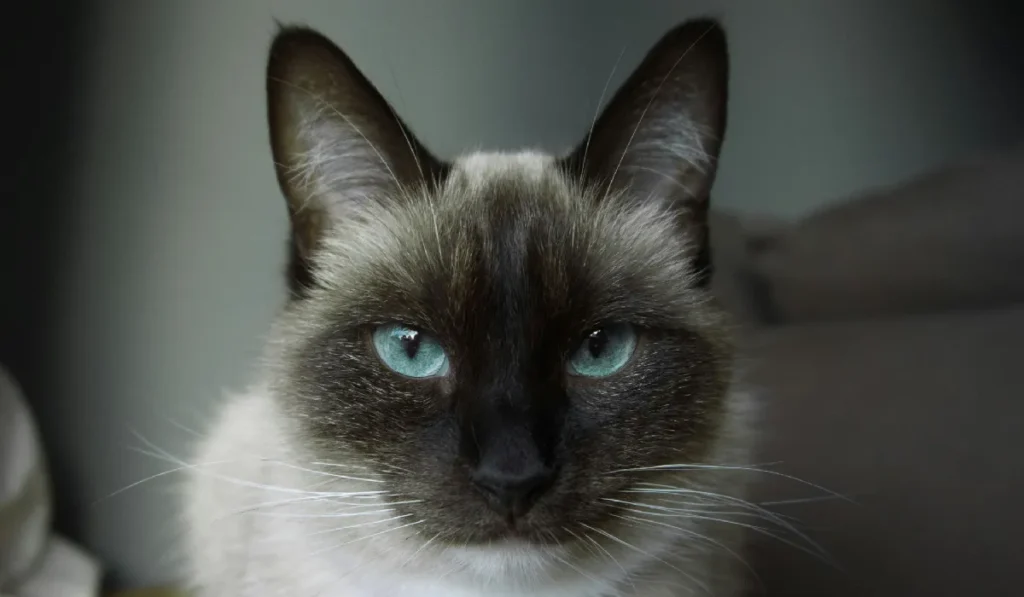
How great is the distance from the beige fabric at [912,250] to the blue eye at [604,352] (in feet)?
2.72

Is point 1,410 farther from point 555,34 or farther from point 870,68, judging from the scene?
point 870,68

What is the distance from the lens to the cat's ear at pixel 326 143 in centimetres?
92

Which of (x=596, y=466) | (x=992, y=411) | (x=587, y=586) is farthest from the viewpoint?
(x=992, y=411)

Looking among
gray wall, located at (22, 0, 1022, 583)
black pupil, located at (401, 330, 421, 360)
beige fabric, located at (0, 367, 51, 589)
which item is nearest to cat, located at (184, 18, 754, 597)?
black pupil, located at (401, 330, 421, 360)

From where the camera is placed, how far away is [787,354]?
166 centimetres

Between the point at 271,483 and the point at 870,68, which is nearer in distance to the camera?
the point at 271,483

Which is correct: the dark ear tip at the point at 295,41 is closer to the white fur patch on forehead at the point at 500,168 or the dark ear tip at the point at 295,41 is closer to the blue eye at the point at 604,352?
the white fur patch on forehead at the point at 500,168

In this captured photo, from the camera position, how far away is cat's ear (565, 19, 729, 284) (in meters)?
0.94

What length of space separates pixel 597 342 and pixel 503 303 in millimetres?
131

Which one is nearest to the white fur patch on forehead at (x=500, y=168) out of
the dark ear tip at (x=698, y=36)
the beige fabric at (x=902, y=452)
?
the dark ear tip at (x=698, y=36)

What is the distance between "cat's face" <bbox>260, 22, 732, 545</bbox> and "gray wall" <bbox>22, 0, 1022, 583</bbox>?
475 millimetres

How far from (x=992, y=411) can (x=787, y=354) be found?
0.39 m

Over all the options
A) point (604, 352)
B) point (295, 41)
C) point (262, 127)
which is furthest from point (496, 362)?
point (262, 127)

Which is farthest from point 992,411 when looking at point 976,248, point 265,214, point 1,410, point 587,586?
point 1,410
